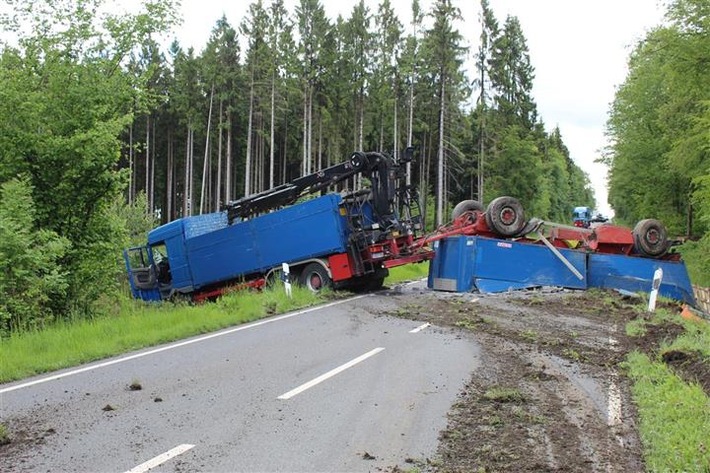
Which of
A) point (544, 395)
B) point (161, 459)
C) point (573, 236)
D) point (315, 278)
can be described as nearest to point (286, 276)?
point (315, 278)

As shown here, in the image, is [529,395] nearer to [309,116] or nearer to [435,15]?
[309,116]

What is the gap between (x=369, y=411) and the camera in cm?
601

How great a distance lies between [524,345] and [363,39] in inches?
1585

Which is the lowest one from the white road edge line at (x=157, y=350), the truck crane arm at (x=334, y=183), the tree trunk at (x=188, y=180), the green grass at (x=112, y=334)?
the white road edge line at (x=157, y=350)

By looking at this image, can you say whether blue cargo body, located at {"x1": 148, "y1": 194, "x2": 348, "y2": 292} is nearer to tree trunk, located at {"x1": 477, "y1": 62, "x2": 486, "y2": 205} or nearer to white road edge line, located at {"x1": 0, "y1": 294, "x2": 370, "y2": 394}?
white road edge line, located at {"x1": 0, "y1": 294, "x2": 370, "y2": 394}

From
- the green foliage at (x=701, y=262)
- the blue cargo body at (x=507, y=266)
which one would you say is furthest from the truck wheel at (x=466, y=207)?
the green foliage at (x=701, y=262)

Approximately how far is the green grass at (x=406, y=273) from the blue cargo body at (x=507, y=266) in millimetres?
5759

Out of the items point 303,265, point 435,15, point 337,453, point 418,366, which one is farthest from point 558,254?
point 435,15

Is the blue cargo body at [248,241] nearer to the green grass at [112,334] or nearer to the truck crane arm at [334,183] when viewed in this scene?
the truck crane arm at [334,183]

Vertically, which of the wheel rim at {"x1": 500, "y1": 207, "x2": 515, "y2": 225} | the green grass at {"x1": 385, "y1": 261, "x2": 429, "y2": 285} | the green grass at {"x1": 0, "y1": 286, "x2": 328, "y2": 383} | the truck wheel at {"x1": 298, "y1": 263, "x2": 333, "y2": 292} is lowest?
the green grass at {"x1": 385, "y1": 261, "x2": 429, "y2": 285}

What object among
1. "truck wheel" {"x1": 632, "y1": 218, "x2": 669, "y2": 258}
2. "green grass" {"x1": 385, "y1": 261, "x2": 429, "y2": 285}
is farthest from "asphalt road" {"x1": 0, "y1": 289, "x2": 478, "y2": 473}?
"green grass" {"x1": 385, "y1": 261, "x2": 429, "y2": 285}

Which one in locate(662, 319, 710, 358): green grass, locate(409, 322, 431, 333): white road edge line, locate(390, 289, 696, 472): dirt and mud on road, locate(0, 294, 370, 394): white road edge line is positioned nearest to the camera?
locate(390, 289, 696, 472): dirt and mud on road

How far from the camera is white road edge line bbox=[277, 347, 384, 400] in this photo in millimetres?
6715

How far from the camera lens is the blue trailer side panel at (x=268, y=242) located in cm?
1644
